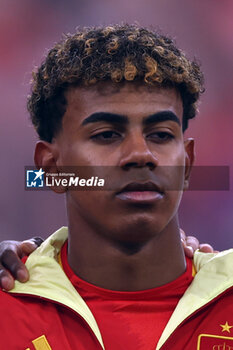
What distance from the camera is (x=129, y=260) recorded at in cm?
169

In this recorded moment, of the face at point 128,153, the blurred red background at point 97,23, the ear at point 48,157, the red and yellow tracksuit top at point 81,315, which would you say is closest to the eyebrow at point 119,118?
the face at point 128,153

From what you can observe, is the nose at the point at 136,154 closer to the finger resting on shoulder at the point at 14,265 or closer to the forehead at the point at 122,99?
the forehead at the point at 122,99

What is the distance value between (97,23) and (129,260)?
9.64 feet

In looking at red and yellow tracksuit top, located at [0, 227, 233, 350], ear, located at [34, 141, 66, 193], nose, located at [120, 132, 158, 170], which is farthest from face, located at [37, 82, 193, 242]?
red and yellow tracksuit top, located at [0, 227, 233, 350]

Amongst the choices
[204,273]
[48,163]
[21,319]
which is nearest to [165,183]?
[204,273]

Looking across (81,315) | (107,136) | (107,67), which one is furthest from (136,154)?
(81,315)

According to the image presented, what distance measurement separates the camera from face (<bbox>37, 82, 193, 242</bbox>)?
1597 mm

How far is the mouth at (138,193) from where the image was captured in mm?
1590

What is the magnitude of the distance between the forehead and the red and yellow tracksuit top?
21.0 inches

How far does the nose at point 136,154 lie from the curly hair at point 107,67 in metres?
0.20

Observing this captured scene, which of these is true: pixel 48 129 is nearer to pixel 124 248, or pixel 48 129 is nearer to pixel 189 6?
pixel 124 248

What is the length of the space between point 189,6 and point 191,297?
3293mm

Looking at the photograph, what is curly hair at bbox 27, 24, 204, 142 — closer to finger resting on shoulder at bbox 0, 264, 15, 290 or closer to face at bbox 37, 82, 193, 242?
face at bbox 37, 82, 193, 242

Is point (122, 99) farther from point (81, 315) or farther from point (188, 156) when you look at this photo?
point (81, 315)
